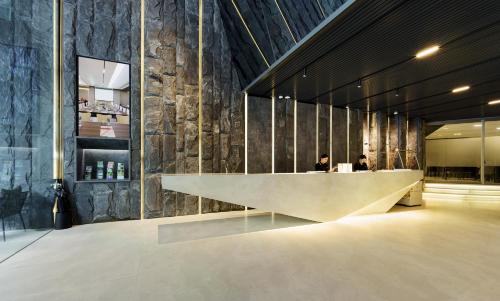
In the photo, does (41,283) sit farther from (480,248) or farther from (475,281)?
(480,248)

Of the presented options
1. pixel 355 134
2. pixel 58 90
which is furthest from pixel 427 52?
pixel 58 90

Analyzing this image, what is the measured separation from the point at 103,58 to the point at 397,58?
5.32m

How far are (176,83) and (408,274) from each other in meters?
4.90

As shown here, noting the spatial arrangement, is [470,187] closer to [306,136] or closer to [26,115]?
[306,136]

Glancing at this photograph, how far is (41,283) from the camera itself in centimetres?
218

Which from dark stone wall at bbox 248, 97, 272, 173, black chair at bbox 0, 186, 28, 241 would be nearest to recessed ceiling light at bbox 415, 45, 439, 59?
dark stone wall at bbox 248, 97, 272, 173

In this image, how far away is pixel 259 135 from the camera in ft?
19.3

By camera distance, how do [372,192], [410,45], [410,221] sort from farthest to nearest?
[372,192] → [410,221] → [410,45]

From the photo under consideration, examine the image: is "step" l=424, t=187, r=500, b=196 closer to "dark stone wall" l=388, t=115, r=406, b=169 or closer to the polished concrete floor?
"dark stone wall" l=388, t=115, r=406, b=169

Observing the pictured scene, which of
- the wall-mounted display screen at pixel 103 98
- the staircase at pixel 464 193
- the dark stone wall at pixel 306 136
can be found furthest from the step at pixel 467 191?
the wall-mounted display screen at pixel 103 98

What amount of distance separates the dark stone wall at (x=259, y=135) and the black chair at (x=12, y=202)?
421cm

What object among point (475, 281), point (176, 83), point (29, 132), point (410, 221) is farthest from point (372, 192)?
point (29, 132)

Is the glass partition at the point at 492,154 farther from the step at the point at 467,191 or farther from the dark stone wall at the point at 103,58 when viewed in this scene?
the dark stone wall at the point at 103,58

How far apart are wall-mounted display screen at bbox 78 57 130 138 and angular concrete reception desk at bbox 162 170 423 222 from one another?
1.83 metres
